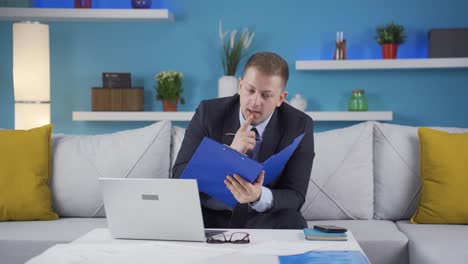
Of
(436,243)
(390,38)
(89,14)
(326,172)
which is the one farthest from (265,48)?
(436,243)

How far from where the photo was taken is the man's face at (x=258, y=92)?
2.29 m

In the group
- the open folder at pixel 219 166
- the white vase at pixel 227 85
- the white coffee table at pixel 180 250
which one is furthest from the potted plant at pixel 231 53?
the white coffee table at pixel 180 250

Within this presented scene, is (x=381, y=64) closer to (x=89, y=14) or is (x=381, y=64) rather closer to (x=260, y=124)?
(x=89, y=14)

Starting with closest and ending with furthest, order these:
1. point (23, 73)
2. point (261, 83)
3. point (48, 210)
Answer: point (261, 83) < point (48, 210) < point (23, 73)

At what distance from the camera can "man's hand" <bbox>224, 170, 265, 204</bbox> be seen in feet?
6.35

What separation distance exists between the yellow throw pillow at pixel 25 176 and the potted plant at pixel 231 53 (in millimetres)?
1875

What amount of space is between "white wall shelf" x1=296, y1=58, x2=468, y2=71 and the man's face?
2512 mm

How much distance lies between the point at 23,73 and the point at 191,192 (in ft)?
9.80

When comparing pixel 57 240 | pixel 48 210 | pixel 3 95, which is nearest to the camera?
pixel 57 240

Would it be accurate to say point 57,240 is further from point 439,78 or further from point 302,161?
point 439,78

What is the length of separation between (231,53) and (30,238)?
2.49 meters

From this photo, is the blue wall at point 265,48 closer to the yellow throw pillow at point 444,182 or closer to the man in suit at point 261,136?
the yellow throw pillow at point 444,182

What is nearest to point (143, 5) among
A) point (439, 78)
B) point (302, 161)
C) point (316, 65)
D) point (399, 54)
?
point (316, 65)

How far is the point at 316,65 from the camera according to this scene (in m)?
4.82
